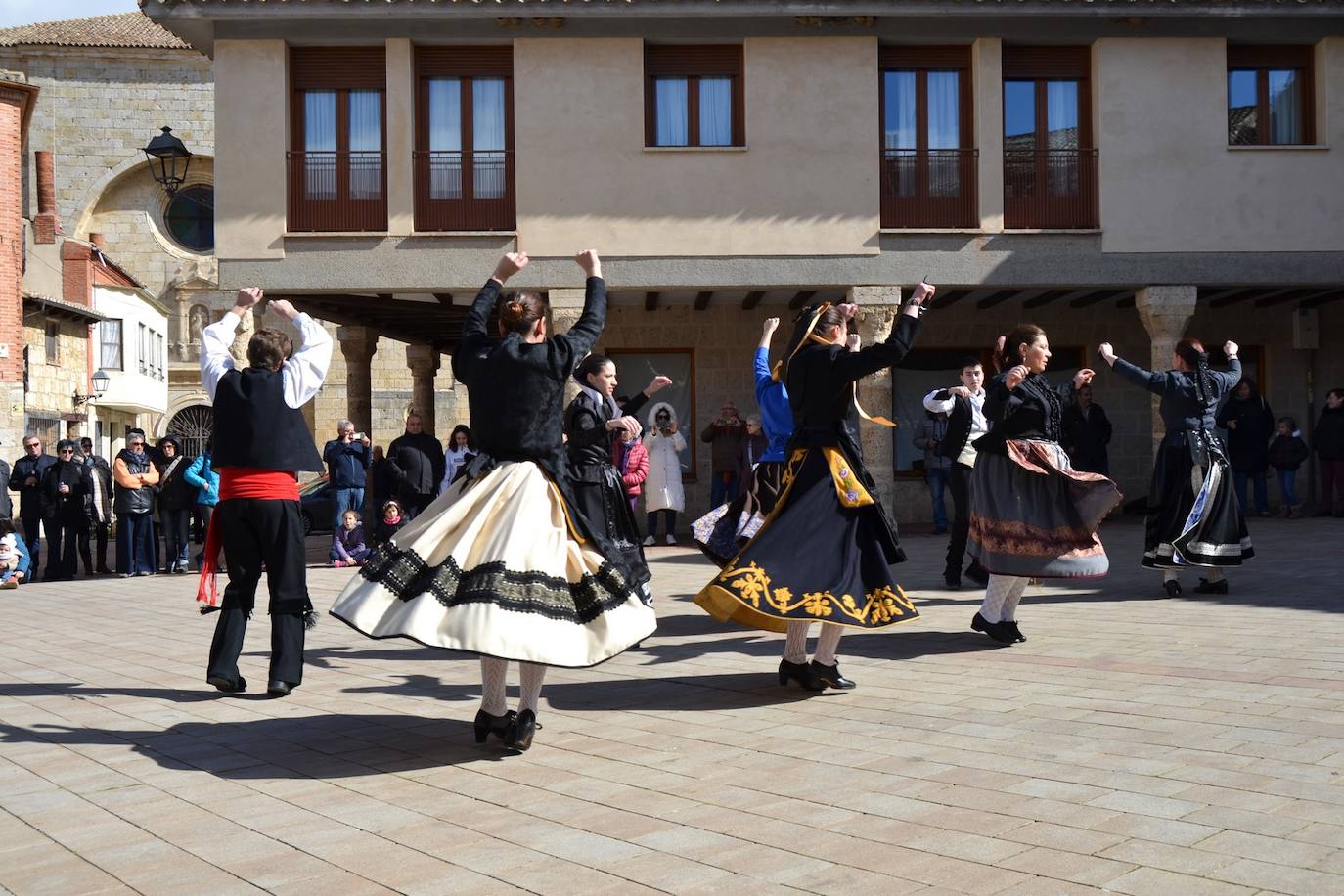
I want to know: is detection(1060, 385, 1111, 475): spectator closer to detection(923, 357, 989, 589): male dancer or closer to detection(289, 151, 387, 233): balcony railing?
detection(923, 357, 989, 589): male dancer

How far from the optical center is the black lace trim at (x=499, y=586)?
5.29m

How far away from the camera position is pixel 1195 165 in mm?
18906

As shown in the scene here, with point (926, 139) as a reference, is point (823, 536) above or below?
below

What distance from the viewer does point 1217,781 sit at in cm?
488

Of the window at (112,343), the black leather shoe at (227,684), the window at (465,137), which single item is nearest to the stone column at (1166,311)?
the window at (465,137)

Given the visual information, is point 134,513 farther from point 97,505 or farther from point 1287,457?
point 1287,457

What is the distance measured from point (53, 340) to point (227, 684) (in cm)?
3662

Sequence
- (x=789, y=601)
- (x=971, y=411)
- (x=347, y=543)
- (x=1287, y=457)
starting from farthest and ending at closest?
(x=1287, y=457) → (x=347, y=543) → (x=971, y=411) → (x=789, y=601)

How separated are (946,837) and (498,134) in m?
15.9

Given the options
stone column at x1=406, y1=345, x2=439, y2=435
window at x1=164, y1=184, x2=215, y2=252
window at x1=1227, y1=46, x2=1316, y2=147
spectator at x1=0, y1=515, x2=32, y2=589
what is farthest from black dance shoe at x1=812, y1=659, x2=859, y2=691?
window at x1=164, y1=184, x2=215, y2=252

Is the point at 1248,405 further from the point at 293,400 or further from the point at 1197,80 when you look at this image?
the point at 293,400

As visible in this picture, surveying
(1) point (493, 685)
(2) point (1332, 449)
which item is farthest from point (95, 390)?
(1) point (493, 685)

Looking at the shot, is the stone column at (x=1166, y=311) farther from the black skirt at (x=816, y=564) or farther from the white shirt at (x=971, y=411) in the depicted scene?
the black skirt at (x=816, y=564)

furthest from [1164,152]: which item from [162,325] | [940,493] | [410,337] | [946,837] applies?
[162,325]
